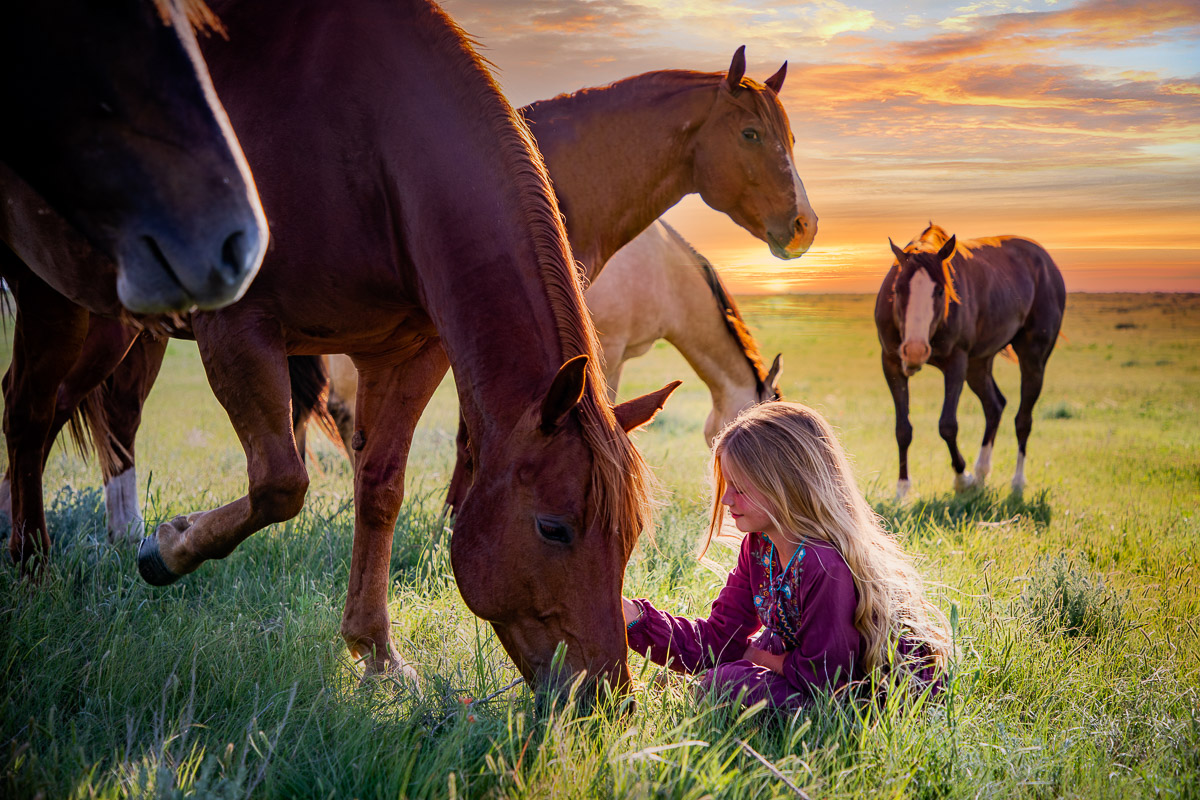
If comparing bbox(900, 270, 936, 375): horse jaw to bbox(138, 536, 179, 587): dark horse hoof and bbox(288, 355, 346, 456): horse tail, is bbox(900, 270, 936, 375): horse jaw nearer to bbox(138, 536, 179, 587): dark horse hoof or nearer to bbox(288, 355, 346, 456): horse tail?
bbox(288, 355, 346, 456): horse tail

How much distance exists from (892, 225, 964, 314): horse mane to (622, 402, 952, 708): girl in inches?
206

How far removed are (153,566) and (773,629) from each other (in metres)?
2.21

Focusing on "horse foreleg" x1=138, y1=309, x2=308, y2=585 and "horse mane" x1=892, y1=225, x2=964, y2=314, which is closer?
"horse foreleg" x1=138, y1=309, x2=308, y2=585

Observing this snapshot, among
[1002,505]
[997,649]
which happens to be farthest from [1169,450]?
[997,649]

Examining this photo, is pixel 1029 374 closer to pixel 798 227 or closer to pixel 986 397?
pixel 986 397

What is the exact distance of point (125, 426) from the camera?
170 inches

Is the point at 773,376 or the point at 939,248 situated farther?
the point at 939,248

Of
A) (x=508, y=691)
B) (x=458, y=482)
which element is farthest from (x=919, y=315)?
(x=508, y=691)

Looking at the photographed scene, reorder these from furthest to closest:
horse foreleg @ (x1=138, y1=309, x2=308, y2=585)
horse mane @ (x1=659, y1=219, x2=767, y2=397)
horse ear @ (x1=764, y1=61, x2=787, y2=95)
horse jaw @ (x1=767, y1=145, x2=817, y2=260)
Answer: horse mane @ (x1=659, y1=219, x2=767, y2=397), horse ear @ (x1=764, y1=61, x2=787, y2=95), horse jaw @ (x1=767, y1=145, x2=817, y2=260), horse foreleg @ (x1=138, y1=309, x2=308, y2=585)

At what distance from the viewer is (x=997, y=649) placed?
2822 mm

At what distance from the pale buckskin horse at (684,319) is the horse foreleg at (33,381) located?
282cm

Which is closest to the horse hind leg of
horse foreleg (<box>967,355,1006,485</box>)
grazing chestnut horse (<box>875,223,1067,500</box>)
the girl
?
grazing chestnut horse (<box>875,223,1067,500</box>)

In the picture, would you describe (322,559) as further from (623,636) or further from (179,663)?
(623,636)

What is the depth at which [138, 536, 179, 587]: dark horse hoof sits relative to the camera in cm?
279
